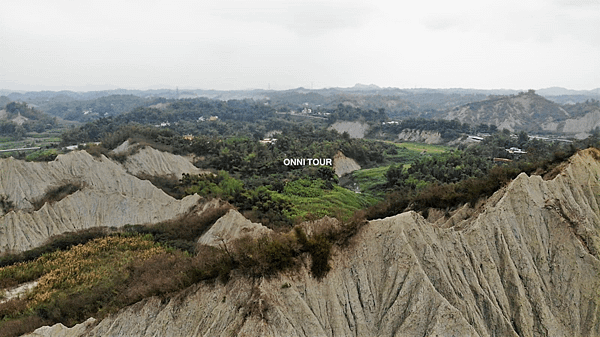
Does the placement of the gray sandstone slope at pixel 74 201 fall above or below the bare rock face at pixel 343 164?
above

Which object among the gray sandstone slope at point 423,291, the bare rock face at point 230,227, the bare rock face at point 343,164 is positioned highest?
the gray sandstone slope at point 423,291

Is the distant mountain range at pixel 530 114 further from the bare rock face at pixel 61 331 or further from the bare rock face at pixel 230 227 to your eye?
the bare rock face at pixel 61 331

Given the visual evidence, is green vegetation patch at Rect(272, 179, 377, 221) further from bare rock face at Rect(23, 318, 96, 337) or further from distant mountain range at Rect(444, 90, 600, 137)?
distant mountain range at Rect(444, 90, 600, 137)

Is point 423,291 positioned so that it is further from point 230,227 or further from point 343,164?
point 343,164

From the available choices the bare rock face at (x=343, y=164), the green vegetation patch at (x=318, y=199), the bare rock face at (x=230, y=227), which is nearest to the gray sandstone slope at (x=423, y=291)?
the bare rock face at (x=230, y=227)

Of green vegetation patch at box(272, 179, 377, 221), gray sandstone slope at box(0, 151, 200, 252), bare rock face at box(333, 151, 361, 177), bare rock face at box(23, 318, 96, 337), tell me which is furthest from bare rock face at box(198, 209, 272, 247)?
bare rock face at box(333, 151, 361, 177)

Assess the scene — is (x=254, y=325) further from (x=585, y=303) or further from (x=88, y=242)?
(x=88, y=242)
